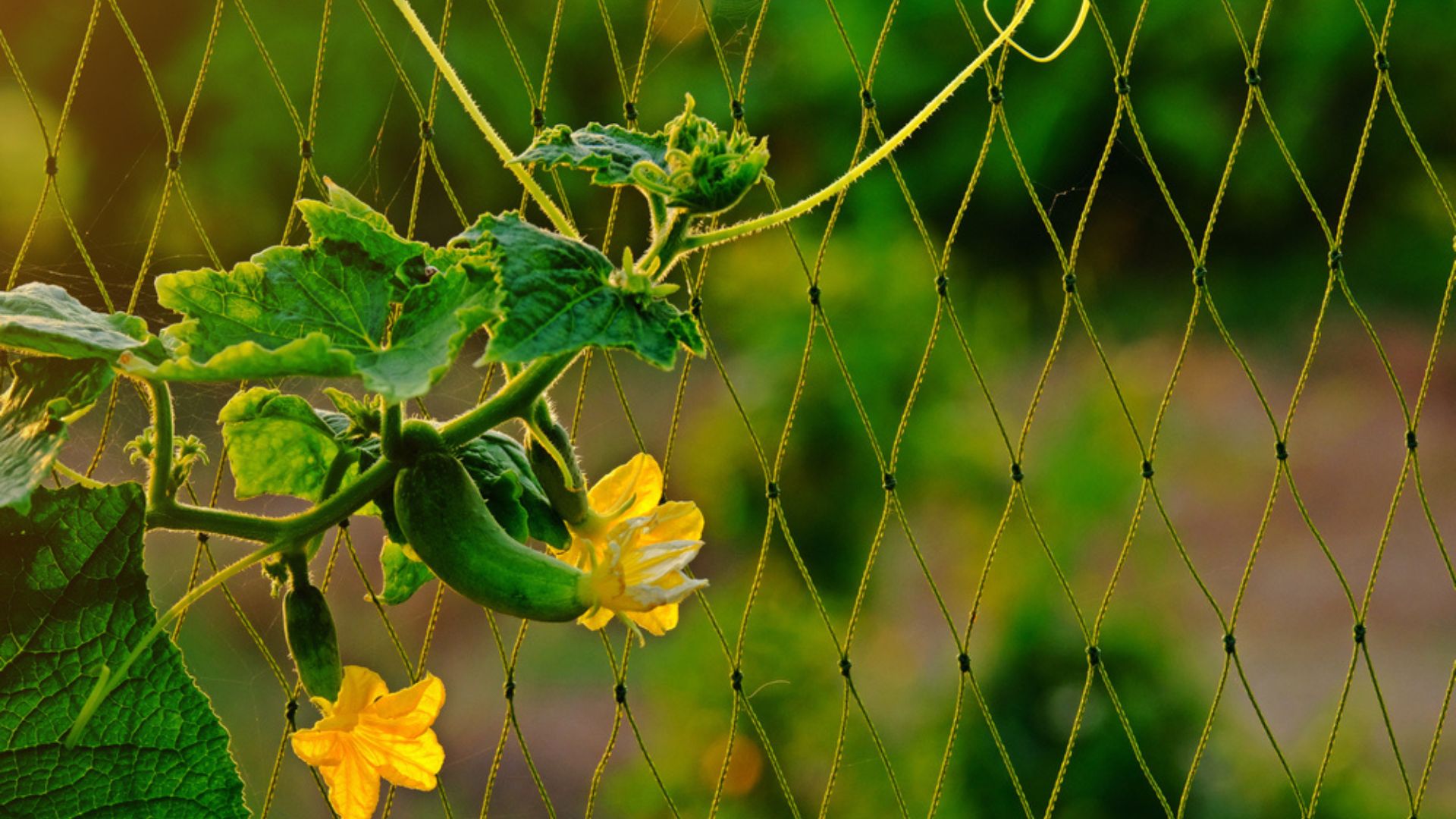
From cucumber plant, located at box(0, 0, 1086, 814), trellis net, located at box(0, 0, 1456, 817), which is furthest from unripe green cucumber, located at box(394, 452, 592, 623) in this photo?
trellis net, located at box(0, 0, 1456, 817)

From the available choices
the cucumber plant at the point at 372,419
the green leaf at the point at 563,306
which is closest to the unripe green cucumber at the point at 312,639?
the cucumber plant at the point at 372,419

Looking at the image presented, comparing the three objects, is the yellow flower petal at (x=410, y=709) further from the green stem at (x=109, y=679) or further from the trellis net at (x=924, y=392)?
the trellis net at (x=924, y=392)

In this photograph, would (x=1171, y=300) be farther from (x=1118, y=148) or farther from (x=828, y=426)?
(x=828, y=426)

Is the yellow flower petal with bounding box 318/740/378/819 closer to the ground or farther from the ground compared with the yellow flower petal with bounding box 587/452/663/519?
closer to the ground

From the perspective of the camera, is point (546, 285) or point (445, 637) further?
point (445, 637)

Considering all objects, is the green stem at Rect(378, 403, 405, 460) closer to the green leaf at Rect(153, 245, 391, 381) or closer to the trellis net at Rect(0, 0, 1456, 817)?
the green leaf at Rect(153, 245, 391, 381)

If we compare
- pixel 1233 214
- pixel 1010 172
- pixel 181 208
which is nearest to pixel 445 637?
pixel 181 208
